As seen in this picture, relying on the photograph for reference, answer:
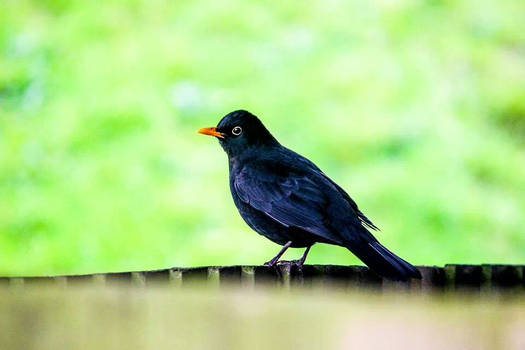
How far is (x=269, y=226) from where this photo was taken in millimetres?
2807

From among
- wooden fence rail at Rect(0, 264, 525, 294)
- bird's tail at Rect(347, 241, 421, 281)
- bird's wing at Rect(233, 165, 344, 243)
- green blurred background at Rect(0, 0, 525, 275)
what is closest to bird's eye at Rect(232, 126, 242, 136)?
bird's wing at Rect(233, 165, 344, 243)

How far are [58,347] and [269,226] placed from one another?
33.9 inches

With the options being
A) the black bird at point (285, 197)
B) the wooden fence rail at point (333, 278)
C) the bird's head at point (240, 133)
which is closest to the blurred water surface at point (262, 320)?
the wooden fence rail at point (333, 278)

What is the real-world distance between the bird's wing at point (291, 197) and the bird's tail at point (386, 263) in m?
0.17

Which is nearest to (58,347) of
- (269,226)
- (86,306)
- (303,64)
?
(86,306)

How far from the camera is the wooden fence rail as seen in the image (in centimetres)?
199

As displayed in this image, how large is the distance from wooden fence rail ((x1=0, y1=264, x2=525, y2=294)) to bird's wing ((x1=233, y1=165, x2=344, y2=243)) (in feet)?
1.39

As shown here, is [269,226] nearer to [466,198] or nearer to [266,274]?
[266,274]

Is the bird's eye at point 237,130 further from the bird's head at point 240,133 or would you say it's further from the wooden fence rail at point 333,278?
the wooden fence rail at point 333,278

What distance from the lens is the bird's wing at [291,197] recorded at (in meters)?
2.62

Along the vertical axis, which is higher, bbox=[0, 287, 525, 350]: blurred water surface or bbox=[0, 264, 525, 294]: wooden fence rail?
bbox=[0, 264, 525, 294]: wooden fence rail

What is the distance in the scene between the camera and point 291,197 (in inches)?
108

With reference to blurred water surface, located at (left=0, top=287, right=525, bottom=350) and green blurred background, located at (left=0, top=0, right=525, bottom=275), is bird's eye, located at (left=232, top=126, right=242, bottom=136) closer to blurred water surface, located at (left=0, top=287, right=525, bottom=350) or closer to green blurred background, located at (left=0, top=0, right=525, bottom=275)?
blurred water surface, located at (left=0, top=287, right=525, bottom=350)

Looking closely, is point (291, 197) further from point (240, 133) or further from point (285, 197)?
point (240, 133)
